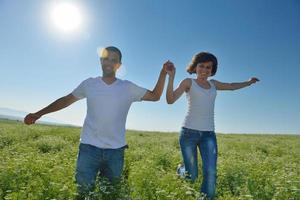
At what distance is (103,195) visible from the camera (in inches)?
212

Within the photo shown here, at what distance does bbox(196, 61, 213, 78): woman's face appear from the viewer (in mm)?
6389

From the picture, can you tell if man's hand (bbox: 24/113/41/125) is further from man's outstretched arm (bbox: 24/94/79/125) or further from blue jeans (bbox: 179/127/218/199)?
blue jeans (bbox: 179/127/218/199)

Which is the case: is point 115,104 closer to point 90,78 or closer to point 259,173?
point 90,78

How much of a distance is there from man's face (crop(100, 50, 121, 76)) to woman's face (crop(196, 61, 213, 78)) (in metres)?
1.49

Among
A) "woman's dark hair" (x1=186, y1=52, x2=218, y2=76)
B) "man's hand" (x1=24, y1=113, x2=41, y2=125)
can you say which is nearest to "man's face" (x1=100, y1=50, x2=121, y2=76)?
"man's hand" (x1=24, y1=113, x2=41, y2=125)

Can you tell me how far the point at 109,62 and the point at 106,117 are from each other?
779 millimetres

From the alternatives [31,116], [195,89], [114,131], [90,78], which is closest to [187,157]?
[195,89]

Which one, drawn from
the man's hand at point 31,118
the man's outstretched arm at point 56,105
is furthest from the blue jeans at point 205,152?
the man's hand at point 31,118

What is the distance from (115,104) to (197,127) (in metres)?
1.47

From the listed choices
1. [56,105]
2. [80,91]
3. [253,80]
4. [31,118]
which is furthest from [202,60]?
[31,118]

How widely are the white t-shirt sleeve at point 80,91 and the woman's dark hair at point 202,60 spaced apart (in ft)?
6.18

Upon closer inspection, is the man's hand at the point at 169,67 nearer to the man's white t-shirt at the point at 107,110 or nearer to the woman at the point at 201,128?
the man's white t-shirt at the point at 107,110

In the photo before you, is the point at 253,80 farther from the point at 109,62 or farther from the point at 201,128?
the point at 109,62

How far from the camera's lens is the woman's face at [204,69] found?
6.39 meters
